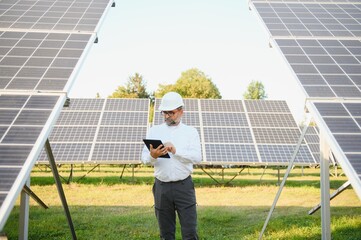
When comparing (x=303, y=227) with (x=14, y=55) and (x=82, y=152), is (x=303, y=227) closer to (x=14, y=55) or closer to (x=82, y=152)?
(x=14, y=55)

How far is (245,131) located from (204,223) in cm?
826

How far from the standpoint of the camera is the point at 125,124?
16.8 metres

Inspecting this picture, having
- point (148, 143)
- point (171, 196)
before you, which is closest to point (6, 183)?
point (148, 143)

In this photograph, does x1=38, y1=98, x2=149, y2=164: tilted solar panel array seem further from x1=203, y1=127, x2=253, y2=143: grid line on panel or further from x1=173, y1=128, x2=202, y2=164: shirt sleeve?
x1=173, y1=128, x2=202, y2=164: shirt sleeve

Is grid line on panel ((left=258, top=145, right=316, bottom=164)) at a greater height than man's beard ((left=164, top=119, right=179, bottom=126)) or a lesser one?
lesser

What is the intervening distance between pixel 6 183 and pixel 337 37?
6853mm

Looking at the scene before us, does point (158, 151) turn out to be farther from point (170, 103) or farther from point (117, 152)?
point (117, 152)

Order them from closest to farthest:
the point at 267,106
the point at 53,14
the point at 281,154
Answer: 1. the point at 53,14
2. the point at 281,154
3. the point at 267,106

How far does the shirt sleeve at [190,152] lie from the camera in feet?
14.8

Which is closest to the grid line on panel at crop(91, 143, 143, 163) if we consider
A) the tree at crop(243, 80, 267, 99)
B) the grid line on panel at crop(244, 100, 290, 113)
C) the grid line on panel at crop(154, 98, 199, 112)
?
the grid line on panel at crop(154, 98, 199, 112)

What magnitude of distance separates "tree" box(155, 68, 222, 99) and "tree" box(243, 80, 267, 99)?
13462 mm

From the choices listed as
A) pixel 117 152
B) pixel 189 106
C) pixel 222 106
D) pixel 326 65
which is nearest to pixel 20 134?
pixel 326 65

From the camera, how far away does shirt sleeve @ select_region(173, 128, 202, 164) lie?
14.8 feet

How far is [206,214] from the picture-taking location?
9.03m
